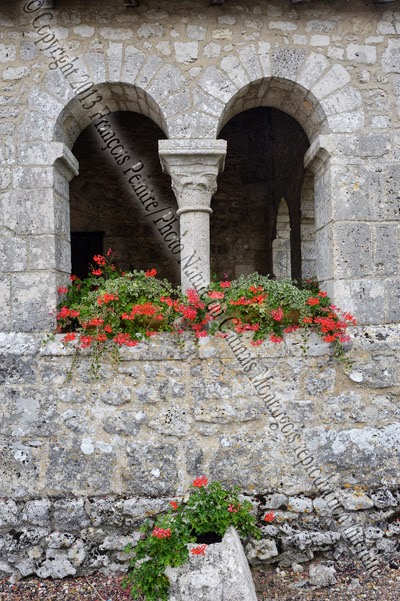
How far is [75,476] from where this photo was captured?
2.77m

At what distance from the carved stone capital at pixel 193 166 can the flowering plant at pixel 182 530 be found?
1770 mm

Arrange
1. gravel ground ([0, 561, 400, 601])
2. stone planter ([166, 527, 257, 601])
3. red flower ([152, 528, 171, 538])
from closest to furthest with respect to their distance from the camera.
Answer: stone planter ([166, 527, 257, 601]) < red flower ([152, 528, 171, 538]) < gravel ground ([0, 561, 400, 601])

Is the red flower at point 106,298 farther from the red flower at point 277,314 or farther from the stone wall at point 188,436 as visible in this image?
the red flower at point 277,314

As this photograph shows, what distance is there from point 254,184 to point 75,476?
5.35 metres

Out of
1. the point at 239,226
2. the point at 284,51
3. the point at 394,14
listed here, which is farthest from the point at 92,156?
the point at 394,14

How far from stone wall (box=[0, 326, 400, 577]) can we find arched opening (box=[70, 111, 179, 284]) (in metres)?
3.83

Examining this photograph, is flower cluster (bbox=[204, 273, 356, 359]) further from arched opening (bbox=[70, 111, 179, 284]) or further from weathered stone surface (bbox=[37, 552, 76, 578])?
arched opening (bbox=[70, 111, 179, 284])

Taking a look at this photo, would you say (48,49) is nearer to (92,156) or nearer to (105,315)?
(105,315)

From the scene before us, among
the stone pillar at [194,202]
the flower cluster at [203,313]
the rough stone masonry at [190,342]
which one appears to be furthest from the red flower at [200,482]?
the stone pillar at [194,202]

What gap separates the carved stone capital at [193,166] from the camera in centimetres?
283

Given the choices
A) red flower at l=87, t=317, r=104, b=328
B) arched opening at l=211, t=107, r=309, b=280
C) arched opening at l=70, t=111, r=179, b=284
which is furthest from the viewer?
arched opening at l=211, t=107, r=309, b=280


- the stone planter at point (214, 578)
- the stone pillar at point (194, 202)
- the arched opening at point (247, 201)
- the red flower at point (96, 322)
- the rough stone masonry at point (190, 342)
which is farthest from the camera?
the arched opening at point (247, 201)

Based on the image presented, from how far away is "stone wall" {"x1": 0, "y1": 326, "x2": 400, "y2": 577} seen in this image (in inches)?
109

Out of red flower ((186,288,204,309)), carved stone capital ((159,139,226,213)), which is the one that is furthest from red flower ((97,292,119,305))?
carved stone capital ((159,139,226,213))
